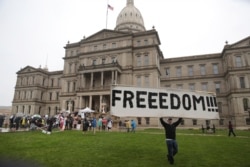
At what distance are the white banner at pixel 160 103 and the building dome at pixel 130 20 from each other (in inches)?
2654

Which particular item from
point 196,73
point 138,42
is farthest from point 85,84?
point 196,73

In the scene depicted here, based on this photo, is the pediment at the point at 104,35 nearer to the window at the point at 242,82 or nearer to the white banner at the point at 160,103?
the window at the point at 242,82

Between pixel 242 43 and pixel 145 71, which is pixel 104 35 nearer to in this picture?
pixel 145 71

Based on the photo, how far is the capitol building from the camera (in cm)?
4622

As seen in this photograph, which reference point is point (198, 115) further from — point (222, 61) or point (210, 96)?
point (222, 61)

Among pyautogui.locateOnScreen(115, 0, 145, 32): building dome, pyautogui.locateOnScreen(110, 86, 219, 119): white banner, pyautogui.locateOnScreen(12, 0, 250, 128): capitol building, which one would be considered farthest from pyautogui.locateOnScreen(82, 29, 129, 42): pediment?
pyautogui.locateOnScreen(110, 86, 219, 119): white banner

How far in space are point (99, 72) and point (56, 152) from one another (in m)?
40.0

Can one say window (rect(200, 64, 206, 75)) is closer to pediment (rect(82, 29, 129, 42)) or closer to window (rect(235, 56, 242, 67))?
window (rect(235, 56, 242, 67))

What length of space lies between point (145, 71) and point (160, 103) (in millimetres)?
41432

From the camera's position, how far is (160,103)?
23.9 ft

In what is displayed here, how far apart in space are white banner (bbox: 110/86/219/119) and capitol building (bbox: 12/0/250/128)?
33.1 meters

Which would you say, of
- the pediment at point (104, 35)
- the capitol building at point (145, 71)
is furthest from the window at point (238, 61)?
the pediment at point (104, 35)

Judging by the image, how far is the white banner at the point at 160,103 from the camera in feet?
22.7

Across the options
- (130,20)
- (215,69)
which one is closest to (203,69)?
(215,69)
